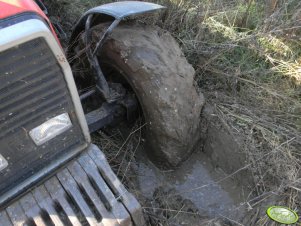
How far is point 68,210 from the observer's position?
1.76m

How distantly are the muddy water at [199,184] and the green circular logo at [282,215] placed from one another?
243 mm

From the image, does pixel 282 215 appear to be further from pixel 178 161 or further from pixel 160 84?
pixel 160 84

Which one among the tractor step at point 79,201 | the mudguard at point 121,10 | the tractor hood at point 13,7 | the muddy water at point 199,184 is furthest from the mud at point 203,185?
the tractor hood at point 13,7

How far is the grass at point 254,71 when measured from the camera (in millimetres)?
2377

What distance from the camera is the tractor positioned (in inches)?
58.9

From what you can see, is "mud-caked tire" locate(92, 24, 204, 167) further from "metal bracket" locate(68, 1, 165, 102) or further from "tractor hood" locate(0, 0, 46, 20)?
"tractor hood" locate(0, 0, 46, 20)

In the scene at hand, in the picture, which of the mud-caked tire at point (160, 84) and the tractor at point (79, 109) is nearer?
the tractor at point (79, 109)

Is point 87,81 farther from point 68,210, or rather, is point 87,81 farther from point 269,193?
point 269,193

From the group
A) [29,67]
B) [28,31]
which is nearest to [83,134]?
[29,67]

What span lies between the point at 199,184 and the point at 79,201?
0.97 metres

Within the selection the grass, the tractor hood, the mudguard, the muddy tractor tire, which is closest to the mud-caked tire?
the muddy tractor tire

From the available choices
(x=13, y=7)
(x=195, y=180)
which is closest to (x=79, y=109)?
(x=13, y=7)

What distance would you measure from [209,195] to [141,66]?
37.1 inches

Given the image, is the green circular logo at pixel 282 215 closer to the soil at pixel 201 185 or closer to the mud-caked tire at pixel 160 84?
the soil at pixel 201 185
